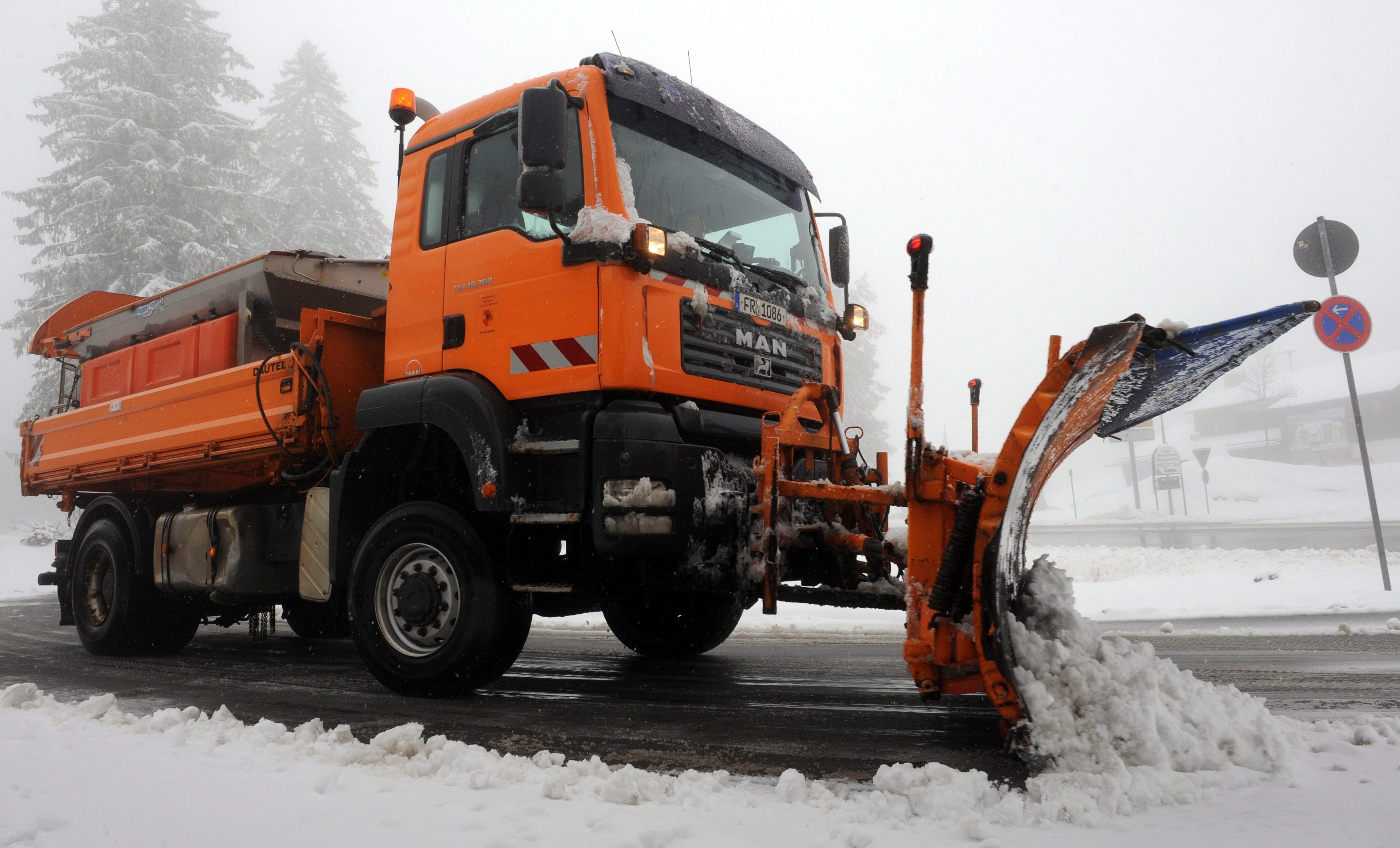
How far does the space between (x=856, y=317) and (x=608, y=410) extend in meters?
2.25

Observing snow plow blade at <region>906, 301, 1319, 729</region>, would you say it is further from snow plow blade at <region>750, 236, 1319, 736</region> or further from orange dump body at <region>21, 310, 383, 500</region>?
orange dump body at <region>21, 310, 383, 500</region>

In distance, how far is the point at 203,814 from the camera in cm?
272

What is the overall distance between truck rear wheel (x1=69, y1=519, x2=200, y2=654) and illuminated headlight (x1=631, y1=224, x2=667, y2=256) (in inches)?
229

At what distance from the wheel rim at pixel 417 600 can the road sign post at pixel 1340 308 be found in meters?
8.54

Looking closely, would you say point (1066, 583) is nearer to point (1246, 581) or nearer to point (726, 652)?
point (726, 652)

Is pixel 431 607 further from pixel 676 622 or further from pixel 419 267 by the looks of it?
pixel 676 622

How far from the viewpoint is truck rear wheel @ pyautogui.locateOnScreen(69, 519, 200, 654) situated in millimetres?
7406

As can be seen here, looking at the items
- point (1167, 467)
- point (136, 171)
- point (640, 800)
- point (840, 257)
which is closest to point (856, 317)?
point (840, 257)

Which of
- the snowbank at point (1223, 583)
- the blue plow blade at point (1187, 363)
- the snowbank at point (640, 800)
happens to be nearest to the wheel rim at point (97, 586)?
the snowbank at point (640, 800)

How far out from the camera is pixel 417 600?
477cm

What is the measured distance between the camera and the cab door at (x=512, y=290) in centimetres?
438

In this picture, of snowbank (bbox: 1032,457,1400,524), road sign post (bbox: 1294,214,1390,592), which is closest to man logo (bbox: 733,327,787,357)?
road sign post (bbox: 1294,214,1390,592)

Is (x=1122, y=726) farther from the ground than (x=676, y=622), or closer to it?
closer to it

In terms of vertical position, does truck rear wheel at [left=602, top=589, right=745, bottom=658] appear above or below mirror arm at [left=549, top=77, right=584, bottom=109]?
below
